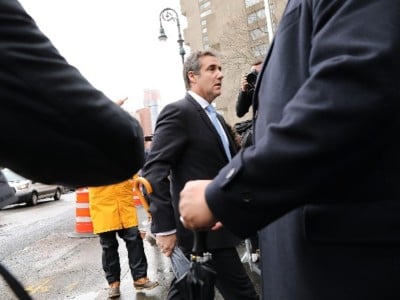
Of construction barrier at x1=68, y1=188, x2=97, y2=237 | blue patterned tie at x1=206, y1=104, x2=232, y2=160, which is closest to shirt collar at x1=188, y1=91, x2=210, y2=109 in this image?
blue patterned tie at x1=206, y1=104, x2=232, y2=160

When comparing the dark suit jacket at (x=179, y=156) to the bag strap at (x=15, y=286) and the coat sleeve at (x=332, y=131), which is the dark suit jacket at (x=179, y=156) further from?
the bag strap at (x=15, y=286)

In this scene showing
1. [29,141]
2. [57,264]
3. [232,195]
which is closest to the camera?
[29,141]

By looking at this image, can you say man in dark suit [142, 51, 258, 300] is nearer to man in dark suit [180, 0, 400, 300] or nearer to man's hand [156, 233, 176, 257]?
man's hand [156, 233, 176, 257]

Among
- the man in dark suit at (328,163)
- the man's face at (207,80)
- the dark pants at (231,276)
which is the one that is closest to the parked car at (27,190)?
the man's face at (207,80)

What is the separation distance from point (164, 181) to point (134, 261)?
266 cm

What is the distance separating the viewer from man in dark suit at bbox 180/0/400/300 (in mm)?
1017

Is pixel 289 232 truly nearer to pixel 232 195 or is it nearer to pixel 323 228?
pixel 323 228

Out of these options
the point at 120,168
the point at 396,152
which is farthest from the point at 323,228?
the point at 120,168

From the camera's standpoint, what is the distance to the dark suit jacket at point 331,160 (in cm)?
102

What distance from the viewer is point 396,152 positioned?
1128 millimetres

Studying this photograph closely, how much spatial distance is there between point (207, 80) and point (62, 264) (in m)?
5.07

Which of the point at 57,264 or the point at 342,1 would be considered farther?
the point at 57,264

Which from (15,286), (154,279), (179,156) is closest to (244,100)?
(179,156)

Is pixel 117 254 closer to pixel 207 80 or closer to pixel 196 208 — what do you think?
pixel 207 80
